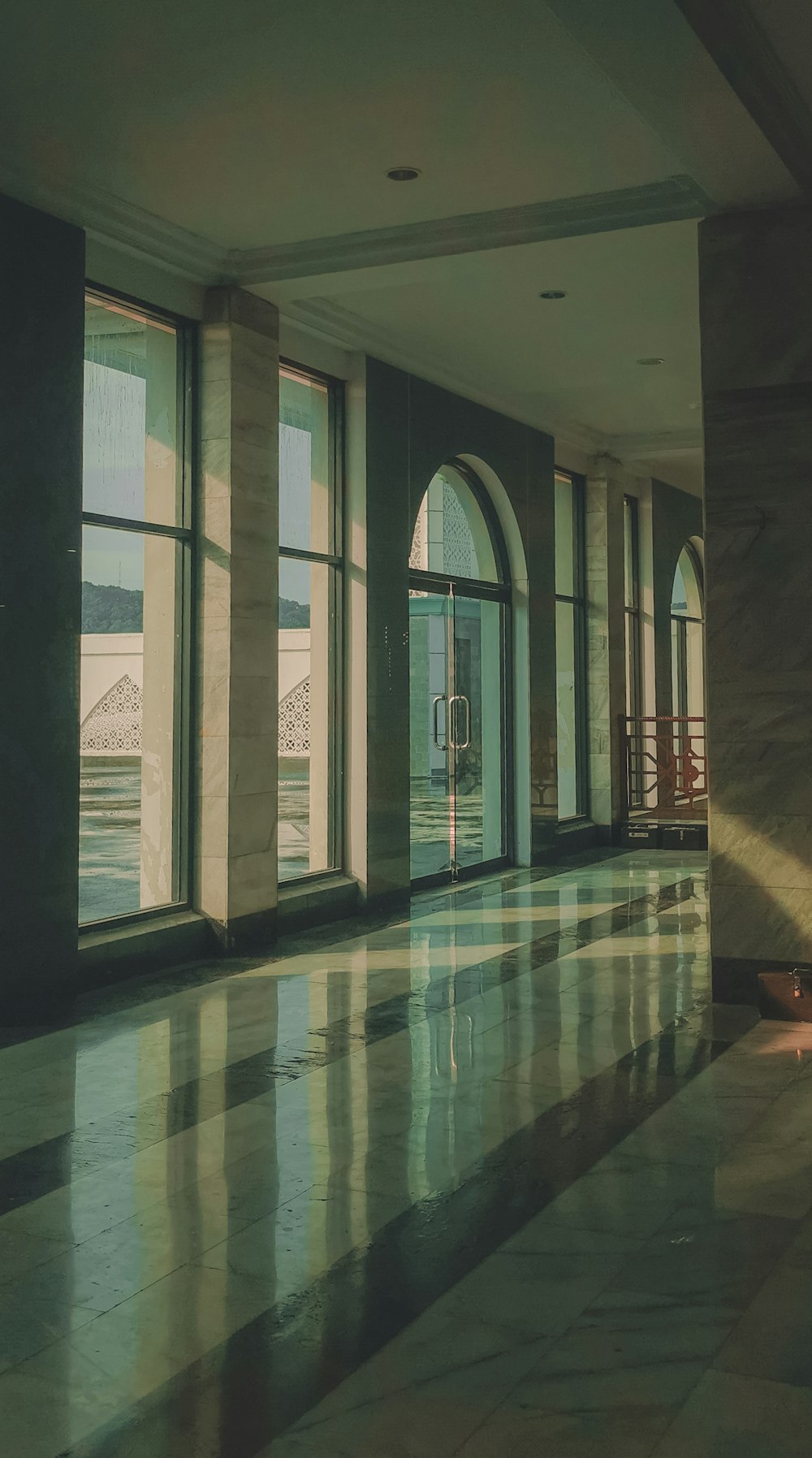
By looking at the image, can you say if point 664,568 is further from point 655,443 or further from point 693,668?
point 693,668

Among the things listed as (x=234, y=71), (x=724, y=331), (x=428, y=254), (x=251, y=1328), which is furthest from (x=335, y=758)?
(x=251, y=1328)

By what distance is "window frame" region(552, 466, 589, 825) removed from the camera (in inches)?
514

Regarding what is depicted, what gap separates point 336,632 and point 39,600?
308 centimetres

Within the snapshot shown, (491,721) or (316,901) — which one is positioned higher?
(491,721)

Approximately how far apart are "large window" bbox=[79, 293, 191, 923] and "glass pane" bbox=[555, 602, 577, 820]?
19.5ft

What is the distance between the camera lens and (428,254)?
6.87 m

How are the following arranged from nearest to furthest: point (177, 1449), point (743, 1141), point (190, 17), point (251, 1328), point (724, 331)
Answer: point (177, 1449) < point (251, 1328) < point (743, 1141) < point (190, 17) < point (724, 331)

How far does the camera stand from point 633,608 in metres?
14.6

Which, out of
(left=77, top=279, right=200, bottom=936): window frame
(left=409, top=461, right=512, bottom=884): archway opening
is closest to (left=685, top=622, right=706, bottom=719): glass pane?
(left=409, top=461, right=512, bottom=884): archway opening

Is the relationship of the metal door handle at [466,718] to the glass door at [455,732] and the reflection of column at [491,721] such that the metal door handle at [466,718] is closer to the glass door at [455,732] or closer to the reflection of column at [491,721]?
the glass door at [455,732]

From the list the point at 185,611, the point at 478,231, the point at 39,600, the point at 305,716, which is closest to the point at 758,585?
the point at 478,231

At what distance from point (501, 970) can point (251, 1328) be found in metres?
4.10

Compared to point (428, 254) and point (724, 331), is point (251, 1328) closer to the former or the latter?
point (724, 331)

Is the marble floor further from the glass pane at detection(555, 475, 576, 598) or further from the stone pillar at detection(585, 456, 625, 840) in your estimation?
the glass pane at detection(555, 475, 576, 598)
